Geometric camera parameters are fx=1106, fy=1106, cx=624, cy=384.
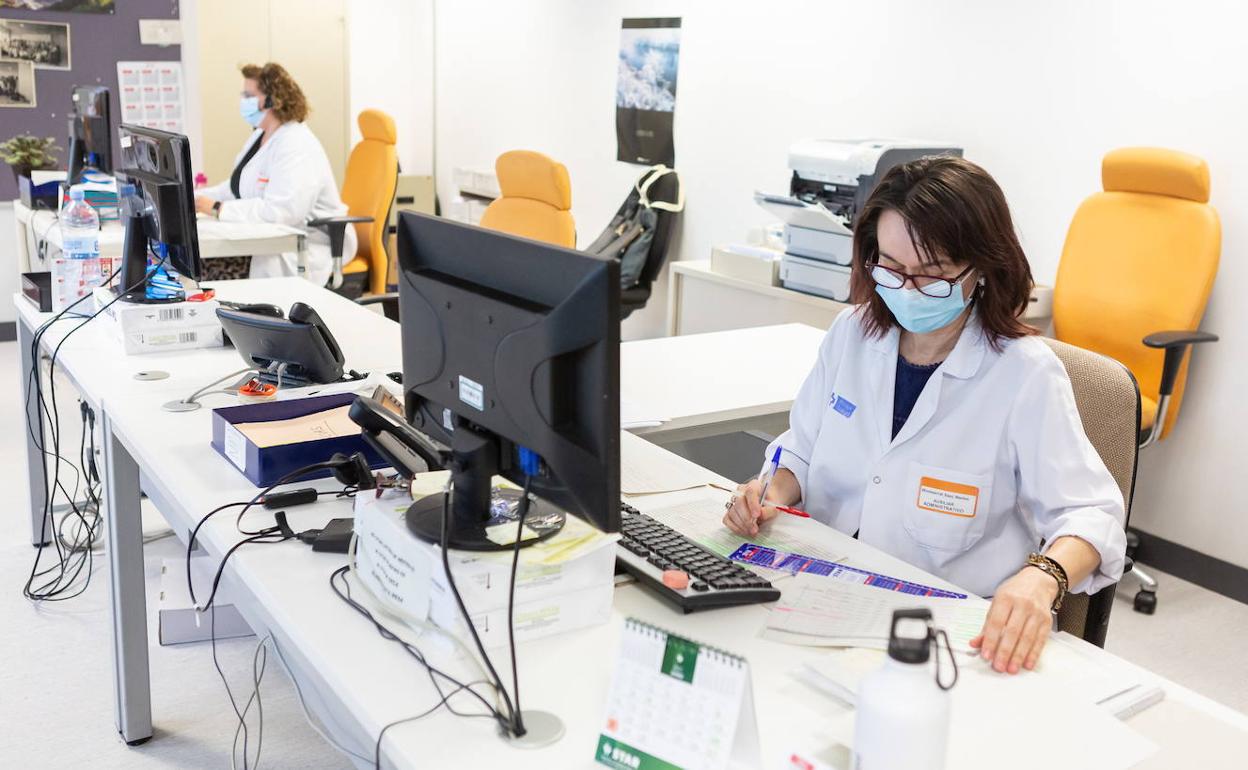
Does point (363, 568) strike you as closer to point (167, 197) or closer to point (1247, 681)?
point (167, 197)

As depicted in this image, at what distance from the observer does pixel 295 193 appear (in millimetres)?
4656

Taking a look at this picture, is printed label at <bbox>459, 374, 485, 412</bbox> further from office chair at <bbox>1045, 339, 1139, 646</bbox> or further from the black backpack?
the black backpack

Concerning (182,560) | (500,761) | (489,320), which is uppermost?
(489,320)

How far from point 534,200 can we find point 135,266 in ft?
5.75

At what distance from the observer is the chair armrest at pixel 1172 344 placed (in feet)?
9.46

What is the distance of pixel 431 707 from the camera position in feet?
3.64

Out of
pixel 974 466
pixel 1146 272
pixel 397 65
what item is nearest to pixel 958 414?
pixel 974 466

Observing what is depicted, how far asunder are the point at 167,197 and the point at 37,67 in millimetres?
3630

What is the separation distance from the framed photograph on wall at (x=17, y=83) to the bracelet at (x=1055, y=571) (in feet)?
18.0

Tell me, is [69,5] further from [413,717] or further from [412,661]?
[413,717]

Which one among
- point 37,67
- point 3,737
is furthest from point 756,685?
point 37,67

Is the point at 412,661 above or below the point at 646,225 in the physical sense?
below

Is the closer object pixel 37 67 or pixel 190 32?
pixel 37 67

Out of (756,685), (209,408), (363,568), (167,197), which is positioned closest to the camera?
(756,685)
